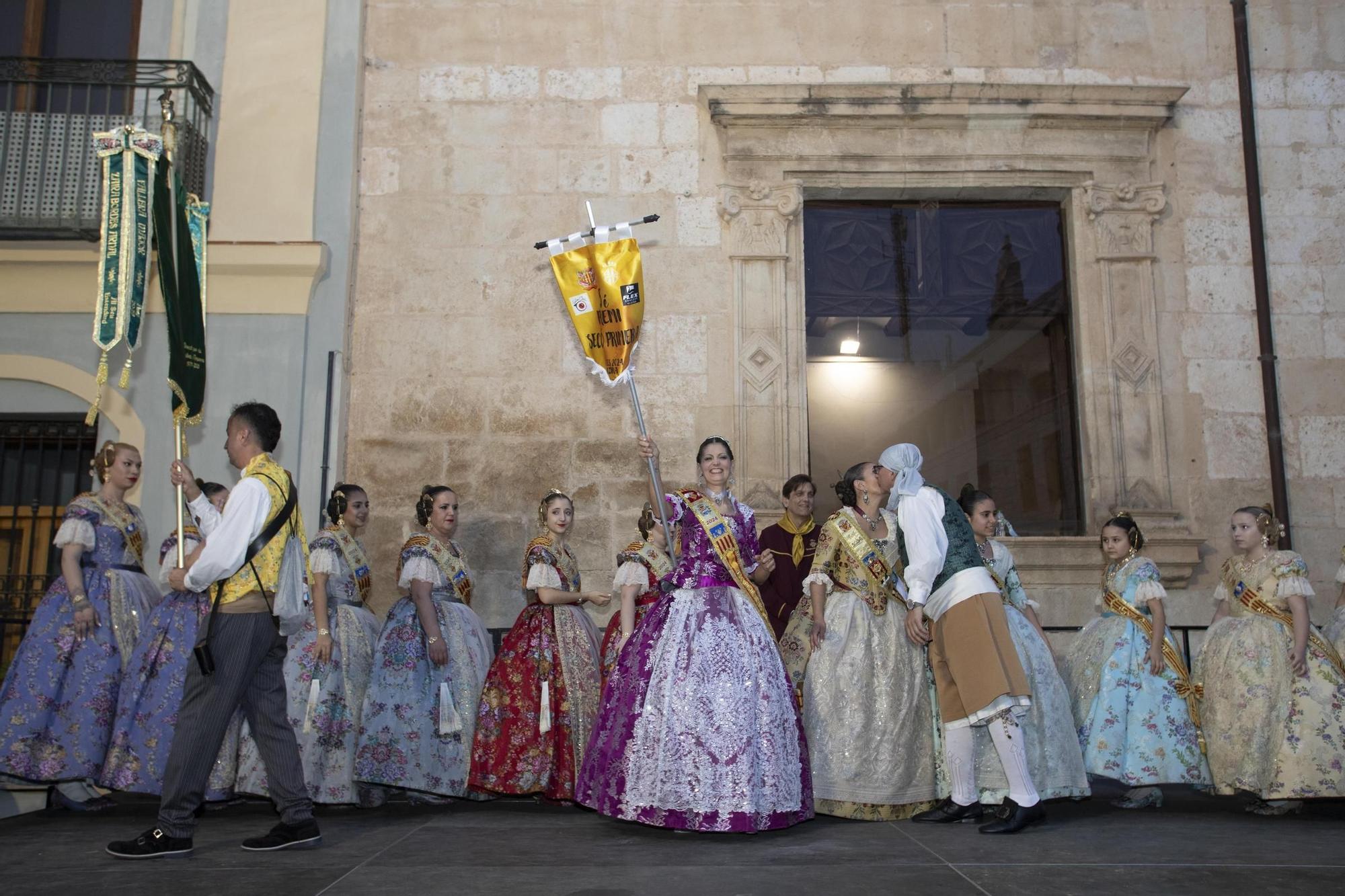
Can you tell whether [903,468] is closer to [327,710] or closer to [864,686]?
[864,686]

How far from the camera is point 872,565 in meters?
6.20

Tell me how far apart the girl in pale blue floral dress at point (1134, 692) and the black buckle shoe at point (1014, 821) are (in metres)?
1.06

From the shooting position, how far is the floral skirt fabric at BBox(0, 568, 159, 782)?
20.9 feet

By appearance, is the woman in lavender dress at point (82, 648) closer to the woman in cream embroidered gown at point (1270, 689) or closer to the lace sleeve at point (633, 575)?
the lace sleeve at point (633, 575)

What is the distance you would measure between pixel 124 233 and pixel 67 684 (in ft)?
8.17

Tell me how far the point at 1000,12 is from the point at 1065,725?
559 cm

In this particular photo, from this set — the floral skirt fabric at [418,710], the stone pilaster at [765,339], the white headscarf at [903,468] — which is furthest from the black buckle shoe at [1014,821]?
the stone pilaster at [765,339]

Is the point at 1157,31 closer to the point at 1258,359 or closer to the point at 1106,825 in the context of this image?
the point at 1258,359

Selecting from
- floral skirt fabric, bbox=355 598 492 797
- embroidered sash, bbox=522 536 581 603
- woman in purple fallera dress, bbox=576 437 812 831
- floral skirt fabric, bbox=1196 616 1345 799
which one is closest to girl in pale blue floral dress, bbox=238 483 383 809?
floral skirt fabric, bbox=355 598 492 797

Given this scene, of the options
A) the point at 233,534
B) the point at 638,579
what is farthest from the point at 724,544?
the point at 233,534

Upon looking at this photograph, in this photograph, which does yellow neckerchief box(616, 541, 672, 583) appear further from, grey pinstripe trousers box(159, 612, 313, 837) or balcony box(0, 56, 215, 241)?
balcony box(0, 56, 215, 241)

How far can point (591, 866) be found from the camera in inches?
180

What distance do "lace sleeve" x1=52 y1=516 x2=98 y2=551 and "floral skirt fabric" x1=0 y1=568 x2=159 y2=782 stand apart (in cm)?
19

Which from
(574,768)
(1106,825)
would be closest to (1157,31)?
(1106,825)
